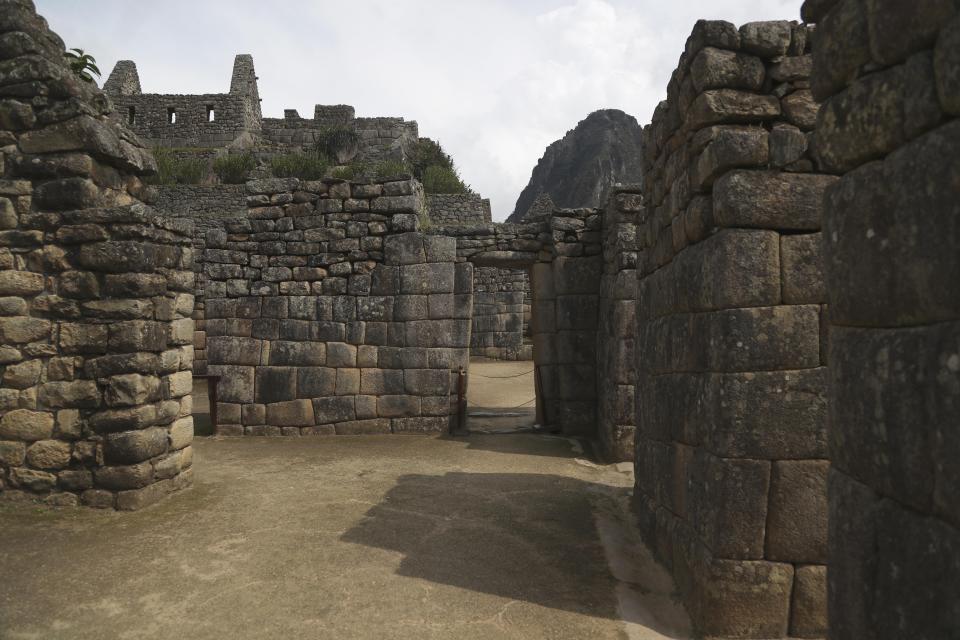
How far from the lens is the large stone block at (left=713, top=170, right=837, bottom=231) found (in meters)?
3.39

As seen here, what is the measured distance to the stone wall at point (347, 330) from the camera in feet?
30.5

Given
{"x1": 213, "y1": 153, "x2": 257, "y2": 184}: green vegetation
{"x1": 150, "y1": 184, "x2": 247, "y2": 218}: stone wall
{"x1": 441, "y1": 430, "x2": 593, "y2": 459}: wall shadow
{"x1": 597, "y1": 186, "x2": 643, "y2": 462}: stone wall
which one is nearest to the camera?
{"x1": 597, "y1": 186, "x2": 643, "y2": 462}: stone wall

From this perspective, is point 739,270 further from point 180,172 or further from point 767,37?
point 180,172

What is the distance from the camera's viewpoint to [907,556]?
1468 millimetres

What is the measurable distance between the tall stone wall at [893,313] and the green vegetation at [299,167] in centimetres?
2246

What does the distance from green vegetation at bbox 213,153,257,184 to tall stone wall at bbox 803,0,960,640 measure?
23.3 meters

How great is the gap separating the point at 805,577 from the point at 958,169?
276cm

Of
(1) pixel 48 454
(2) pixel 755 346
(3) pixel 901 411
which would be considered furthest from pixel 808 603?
(1) pixel 48 454

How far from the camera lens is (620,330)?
26.2 feet

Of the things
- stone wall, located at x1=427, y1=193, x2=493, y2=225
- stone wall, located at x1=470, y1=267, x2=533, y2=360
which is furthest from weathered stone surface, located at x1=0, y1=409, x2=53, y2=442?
stone wall, located at x1=427, y1=193, x2=493, y2=225

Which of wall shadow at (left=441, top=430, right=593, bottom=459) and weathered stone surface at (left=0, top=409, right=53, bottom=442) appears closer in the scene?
weathered stone surface at (left=0, top=409, right=53, bottom=442)

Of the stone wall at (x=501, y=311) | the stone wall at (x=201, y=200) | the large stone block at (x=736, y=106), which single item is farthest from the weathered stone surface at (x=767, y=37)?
the stone wall at (x=201, y=200)

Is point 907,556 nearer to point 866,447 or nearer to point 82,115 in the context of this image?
point 866,447

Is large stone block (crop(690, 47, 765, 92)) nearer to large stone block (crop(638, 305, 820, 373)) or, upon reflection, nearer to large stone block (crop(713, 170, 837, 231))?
large stone block (crop(713, 170, 837, 231))
